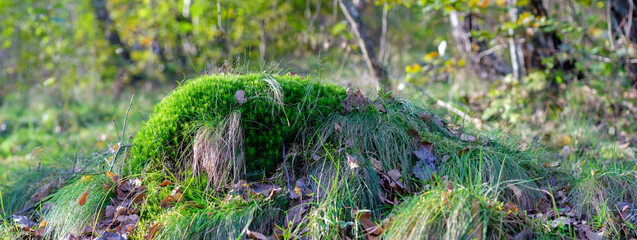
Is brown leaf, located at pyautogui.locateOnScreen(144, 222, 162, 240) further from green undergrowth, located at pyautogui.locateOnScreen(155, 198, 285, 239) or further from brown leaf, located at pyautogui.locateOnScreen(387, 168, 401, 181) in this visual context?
brown leaf, located at pyautogui.locateOnScreen(387, 168, 401, 181)

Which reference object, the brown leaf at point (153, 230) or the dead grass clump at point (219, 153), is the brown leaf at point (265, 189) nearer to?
the dead grass clump at point (219, 153)

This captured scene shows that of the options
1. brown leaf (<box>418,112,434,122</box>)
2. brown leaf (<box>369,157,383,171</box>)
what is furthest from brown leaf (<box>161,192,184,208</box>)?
brown leaf (<box>418,112,434,122</box>)

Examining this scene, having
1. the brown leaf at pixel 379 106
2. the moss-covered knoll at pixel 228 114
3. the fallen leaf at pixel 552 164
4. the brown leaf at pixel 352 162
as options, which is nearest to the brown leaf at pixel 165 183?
the moss-covered knoll at pixel 228 114

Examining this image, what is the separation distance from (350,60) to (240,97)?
738 centimetres

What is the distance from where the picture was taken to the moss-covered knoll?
3025 mm

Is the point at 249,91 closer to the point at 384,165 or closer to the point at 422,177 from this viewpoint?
the point at 384,165

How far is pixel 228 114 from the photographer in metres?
3.00

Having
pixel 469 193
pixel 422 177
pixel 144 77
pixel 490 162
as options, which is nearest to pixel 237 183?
pixel 422 177

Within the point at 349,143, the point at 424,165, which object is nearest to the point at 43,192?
the point at 349,143

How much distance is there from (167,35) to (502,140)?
678cm

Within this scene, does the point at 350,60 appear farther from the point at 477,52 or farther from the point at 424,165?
the point at 424,165

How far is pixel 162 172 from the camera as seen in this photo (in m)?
3.02

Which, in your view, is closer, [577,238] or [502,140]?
[577,238]

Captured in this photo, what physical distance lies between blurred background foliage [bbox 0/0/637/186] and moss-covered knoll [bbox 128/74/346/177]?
0.41 m
